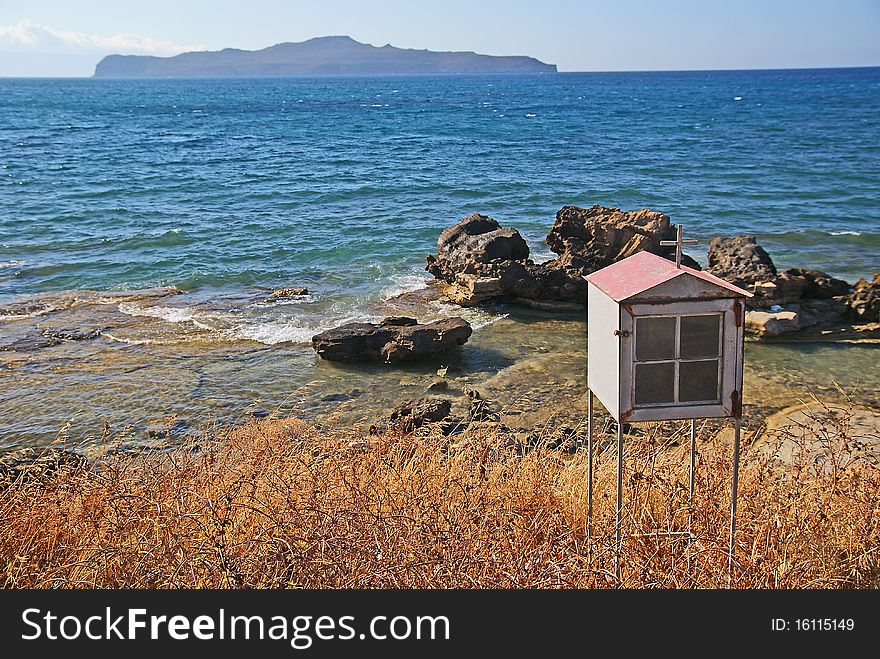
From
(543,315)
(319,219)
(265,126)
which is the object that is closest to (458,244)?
(543,315)

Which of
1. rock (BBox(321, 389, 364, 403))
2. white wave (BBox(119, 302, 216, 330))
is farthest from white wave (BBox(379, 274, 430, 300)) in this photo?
rock (BBox(321, 389, 364, 403))

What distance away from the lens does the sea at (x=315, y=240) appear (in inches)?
460

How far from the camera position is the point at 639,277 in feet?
14.3

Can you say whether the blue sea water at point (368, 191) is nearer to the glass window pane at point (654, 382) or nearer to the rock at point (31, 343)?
the rock at point (31, 343)

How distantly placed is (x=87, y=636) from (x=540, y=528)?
8.35 ft

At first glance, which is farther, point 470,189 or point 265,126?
point 265,126

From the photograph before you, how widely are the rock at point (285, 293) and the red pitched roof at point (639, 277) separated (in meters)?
13.2

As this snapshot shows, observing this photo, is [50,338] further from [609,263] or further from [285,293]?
[609,263]

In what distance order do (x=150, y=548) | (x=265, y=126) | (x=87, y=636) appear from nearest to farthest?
(x=87, y=636)
(x=150, y=548)
(x=265, y=126)

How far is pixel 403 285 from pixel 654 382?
45.6 ft

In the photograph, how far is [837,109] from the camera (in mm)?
71875

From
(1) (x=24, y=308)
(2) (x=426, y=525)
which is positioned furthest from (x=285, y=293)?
(2) (x=426, y=525)

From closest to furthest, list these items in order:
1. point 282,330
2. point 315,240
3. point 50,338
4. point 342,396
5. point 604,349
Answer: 1. point 604,349
2. point 342,396
3. point 50,338
4. point 282,330
5. point 315,240

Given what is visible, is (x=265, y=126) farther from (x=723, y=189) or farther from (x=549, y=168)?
(x=723, y=189)
